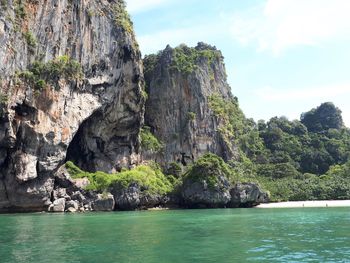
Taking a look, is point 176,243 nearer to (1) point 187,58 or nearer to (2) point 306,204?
(2) point 306,204

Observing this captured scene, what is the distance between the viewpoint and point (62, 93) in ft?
176

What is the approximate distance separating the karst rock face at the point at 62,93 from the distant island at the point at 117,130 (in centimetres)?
13

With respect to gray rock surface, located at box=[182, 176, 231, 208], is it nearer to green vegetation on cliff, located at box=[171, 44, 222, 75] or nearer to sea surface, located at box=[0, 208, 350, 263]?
green vegetation on cliff, located at box=[171, 44, 222, 75]

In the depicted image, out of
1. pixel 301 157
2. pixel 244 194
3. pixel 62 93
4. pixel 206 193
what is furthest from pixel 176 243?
pixel 301 157

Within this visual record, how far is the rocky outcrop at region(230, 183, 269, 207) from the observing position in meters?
59.5

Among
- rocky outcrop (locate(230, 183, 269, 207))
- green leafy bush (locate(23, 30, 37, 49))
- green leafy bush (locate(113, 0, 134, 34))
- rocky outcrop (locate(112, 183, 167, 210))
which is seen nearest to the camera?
green leafy bush (locate(23, 30, 37, 49))

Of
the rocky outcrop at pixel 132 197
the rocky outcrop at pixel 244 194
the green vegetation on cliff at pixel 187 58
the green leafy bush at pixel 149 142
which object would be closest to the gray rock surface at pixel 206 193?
the rocky outcrop at pixel 244 194

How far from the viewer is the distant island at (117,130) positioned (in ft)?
161

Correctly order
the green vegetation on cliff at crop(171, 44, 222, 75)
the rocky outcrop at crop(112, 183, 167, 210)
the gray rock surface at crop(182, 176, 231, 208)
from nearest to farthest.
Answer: the rocky outcrop at crop(112, 183, 167, 210) → the gray rock surface at crop(182, 176, 231, 208) → the green vegetation on cliff at crop(171, 44, 222, 75)

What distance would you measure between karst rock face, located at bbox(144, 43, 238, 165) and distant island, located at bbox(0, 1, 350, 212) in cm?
18

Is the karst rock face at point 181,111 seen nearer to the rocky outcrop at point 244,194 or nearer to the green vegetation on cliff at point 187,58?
the green vegetation on cliff at point 187,58

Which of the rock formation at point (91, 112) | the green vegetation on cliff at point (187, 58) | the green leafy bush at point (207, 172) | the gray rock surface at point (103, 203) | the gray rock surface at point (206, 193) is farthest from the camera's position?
the green vegetation on cliff at point (187, 58)

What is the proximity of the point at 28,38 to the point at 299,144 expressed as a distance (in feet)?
199

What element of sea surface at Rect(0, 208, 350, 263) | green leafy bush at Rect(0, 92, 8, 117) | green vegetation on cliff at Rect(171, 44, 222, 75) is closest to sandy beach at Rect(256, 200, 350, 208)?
green vegetation on cliff at Rect(171, 44, 222, 75)
